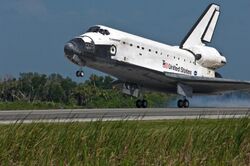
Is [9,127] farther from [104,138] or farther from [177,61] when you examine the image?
[177,61]

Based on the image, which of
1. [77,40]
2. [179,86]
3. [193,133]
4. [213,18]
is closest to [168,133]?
[193,133]

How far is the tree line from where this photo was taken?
46.6 m

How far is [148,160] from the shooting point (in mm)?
9992

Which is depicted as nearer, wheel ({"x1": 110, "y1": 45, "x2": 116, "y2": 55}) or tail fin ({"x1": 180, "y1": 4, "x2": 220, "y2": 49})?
wheel ({"x1": 110, "y1": 45, "x2": 116, "y2": 55})

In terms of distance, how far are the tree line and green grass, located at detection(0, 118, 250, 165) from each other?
31.6m

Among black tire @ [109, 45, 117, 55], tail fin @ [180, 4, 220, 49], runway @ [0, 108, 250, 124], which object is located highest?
tail fin @ [180, 4, 220, 49]

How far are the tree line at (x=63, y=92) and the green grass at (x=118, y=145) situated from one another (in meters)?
31.6

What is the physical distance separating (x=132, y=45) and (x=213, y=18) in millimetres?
9758

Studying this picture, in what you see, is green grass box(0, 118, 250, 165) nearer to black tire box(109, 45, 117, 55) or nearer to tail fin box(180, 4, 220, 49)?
black tire box(109, 45, 117, 55)

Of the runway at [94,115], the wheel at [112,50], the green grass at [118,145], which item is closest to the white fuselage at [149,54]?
the wheel at [112,50]

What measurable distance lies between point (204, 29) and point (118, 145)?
2856cm

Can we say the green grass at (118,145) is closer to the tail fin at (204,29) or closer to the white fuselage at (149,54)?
the white fuselage at (149,54)

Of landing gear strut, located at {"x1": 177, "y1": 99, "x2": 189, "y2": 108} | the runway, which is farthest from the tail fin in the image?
the runway

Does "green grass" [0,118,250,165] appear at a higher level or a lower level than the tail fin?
lower
